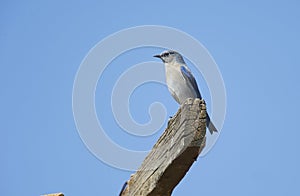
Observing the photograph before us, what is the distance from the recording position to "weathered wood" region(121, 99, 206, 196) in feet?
8.15

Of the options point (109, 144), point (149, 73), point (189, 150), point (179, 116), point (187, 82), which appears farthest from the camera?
point (187, 82)

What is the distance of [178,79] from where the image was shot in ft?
24.9

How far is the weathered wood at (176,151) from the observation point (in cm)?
248

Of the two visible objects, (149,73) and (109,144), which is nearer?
(109,144)

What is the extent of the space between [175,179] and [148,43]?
1090 mm

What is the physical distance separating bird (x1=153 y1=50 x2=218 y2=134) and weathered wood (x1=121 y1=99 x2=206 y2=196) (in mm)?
Answer: 4327

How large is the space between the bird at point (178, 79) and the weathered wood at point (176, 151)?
4327 mm

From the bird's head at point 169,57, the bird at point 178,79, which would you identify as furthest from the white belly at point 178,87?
the bird's head at point 169,57

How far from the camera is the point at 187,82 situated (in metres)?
7.50

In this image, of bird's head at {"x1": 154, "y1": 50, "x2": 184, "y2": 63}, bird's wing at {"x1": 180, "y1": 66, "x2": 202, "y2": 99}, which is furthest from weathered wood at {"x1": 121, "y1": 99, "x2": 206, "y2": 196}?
bird's head at {"x1": 154, "y1": 50, "x2": 184, "y2": 63}

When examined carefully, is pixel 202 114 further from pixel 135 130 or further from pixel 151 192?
pixel 135 130

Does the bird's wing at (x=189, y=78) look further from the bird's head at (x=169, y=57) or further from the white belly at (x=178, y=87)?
the bird's head at (x=169, y=57)

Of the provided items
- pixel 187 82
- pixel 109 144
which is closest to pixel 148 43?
pixel 109 144

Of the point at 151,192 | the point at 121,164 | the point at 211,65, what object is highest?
the point at 211,65
